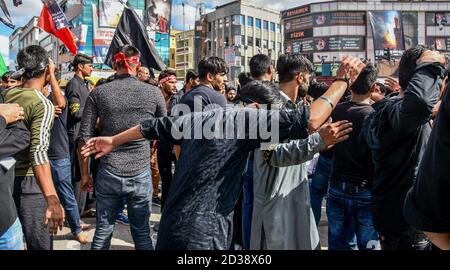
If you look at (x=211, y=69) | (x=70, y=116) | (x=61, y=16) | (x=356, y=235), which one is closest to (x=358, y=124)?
(x=356, y=235)

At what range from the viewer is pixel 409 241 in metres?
2.42

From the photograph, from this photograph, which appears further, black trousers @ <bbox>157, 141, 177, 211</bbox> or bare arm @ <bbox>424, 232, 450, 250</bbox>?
black trousers @ <bbox>157, 141, 177, 211</bbox>

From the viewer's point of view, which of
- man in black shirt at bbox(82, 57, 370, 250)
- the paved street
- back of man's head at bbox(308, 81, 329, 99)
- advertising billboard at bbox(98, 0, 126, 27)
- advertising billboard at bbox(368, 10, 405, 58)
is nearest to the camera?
man in black shirt at bbox(82, 57, 370, 250)

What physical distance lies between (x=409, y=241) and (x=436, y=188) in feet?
4.60

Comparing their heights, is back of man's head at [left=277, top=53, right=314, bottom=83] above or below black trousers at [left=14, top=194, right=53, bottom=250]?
above

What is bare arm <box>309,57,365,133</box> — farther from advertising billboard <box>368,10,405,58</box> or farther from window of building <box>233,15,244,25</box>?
window of building <box>233,15,244,25</box>

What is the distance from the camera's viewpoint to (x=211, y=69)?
13.7 feet

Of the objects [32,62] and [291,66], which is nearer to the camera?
[32,62]

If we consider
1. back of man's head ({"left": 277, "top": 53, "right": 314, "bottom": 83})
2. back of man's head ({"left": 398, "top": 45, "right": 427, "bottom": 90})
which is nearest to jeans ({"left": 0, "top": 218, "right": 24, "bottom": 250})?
back of man's head ({"left": 277, "top": 53, "right": 314, "bottom": 83})

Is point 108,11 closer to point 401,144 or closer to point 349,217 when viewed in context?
point 349,217

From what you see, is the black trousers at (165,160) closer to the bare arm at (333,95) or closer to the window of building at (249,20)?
the bare arm at (333,95)

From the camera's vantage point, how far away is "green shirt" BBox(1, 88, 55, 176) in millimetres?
2625

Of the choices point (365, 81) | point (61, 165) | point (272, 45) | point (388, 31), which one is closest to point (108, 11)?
point (61, 165)

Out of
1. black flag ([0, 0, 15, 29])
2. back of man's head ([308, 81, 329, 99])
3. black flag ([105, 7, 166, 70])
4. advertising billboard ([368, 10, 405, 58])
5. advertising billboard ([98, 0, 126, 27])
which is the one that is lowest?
back of man's head ([308, 81, 329, 99])
